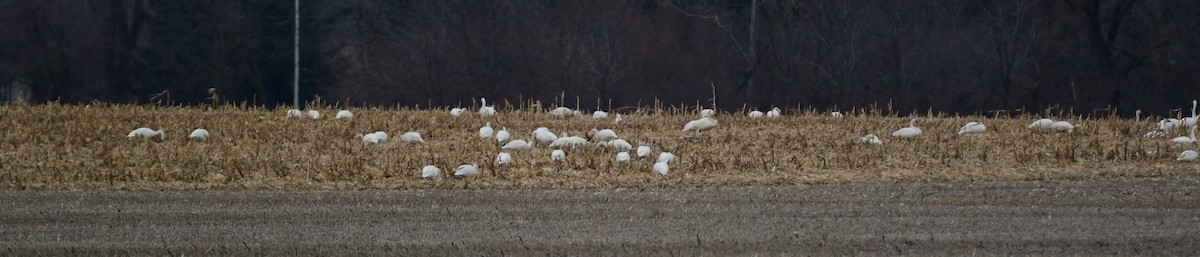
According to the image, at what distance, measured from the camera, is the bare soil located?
28.8 ft

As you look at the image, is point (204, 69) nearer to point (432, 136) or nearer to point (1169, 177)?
point (432, 136)

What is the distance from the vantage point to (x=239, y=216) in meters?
10.4

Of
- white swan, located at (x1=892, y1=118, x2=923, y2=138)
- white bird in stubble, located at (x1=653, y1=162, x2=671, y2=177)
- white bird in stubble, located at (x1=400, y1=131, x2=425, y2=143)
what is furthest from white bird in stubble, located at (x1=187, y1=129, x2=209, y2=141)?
white swan, located at (x1=892, y1=118, x2=923, y2=138)

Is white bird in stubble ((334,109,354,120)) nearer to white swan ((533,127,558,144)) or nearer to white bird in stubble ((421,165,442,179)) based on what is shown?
A: white swan ((533,127,558,144))

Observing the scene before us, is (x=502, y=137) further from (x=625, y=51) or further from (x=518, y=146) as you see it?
(x=625, y=51)

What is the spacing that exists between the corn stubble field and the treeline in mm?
21771

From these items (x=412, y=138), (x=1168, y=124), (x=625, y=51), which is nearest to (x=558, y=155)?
(x=412, y=138)

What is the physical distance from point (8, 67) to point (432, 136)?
31144 millimetres

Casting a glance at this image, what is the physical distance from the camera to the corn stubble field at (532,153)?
1255 centimetres

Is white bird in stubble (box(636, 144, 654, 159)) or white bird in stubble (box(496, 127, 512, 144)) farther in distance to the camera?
white bird in stubble (box(496, 127, 512, 144))

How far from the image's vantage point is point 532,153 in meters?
13.8

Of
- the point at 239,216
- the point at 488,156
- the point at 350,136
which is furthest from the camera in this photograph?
the point at 350,136

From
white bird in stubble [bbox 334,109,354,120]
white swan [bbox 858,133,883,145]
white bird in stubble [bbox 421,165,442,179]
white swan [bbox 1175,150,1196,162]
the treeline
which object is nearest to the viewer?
white bird in stubble [bbox 421,165,442,179]

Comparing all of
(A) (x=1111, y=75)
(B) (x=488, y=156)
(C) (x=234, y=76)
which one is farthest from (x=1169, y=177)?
(C) (x=234, y=76)
